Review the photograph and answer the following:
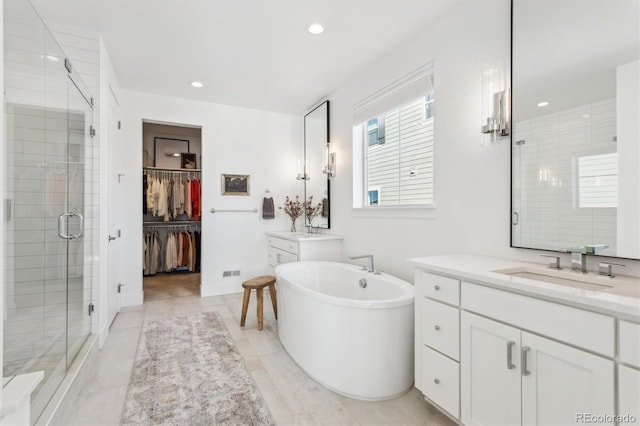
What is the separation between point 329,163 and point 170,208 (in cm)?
304

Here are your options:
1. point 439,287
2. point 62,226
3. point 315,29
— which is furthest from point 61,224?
point 439,287

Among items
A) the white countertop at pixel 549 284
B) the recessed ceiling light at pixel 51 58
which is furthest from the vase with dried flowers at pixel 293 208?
the recessed ceiling light at pixel 51 58

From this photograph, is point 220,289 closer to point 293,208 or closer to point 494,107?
point 293,208

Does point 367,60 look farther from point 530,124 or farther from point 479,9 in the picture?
point 530,124

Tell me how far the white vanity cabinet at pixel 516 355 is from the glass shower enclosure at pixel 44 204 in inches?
82.2

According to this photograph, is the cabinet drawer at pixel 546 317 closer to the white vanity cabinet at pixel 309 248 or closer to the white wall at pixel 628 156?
the white wall at pixel 628 156

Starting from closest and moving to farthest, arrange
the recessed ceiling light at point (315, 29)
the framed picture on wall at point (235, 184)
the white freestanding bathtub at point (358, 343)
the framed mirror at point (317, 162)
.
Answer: the white freestanding bathtub at point (358, 343) < the recessed ceiling light at point (315, 29) < the framed mirror at point (317, 162) < the framed picture on wall at point (235, 184)

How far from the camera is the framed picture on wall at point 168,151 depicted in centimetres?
555

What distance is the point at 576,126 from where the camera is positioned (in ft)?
5.09

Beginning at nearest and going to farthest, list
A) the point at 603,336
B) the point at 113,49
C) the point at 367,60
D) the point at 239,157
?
the point at 603,336, the point at 113,49, the point at 367,60, the point at 239,157

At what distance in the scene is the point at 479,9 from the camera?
201 cm

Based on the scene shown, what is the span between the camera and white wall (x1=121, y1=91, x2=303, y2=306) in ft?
12.2

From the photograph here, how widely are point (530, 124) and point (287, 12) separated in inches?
71.9

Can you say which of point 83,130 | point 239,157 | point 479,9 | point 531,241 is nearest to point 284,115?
point 239,157
